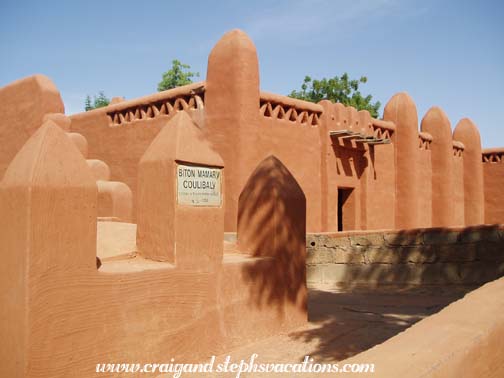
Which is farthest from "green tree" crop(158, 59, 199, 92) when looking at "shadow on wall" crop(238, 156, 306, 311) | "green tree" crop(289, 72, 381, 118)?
"shadow on wall" crop(238, 156, 306, 311)

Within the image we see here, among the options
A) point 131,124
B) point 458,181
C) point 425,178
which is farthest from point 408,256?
point 458,181

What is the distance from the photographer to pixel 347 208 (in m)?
14.1

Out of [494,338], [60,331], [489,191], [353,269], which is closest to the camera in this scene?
[494,338]

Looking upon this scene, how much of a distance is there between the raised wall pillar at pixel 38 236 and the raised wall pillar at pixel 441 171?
51.9ft

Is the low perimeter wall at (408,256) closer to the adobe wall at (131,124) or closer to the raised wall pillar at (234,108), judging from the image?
the raised wall pillar at (234,108)

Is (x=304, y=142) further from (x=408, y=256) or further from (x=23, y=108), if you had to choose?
(x=23, y=108)

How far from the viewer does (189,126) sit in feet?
16.4

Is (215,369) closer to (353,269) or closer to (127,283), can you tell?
(127,283)

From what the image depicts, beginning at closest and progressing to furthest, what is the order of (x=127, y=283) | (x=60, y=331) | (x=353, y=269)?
(x=60, y=331) → (x=127, y=283) → (x=353, y=269)

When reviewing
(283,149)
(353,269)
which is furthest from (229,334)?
(283,149)

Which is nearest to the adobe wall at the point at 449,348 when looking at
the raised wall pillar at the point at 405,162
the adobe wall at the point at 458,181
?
the raised wall pillar at the point at 405,162

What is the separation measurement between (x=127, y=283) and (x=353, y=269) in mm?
6372

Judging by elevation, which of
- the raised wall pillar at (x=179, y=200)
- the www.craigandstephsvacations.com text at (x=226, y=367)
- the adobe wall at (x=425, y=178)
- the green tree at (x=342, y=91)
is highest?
the green tree at (x=342, y=91)

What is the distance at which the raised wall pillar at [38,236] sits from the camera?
10.7 feet
